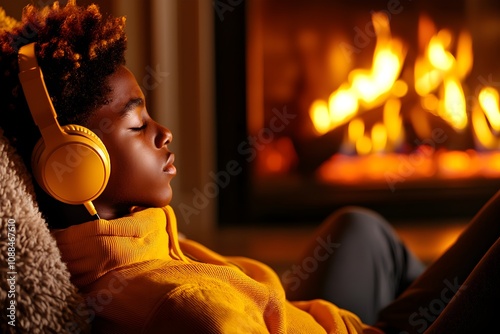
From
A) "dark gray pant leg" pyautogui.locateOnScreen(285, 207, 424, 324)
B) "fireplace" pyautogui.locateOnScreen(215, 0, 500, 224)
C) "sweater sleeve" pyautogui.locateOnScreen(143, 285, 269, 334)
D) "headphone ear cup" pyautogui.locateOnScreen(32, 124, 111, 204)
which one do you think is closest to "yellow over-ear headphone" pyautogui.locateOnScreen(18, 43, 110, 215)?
"headphone ear cup" pyautogui.locateOnScreen(32, 124, 111, 204)

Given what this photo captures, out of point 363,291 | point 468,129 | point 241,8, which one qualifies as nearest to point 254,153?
point 241,8

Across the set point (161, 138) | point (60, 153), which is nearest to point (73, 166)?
A: point (60, 153)

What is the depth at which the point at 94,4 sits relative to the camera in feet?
2.50

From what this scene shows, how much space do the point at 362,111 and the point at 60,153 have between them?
1.55 metres

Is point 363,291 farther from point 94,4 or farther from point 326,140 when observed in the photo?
point 326,140

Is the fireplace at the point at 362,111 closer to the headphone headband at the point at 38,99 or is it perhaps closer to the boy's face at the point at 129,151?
the boy's face at the point at 129,151

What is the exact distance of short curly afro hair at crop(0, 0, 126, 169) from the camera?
0.71 meters

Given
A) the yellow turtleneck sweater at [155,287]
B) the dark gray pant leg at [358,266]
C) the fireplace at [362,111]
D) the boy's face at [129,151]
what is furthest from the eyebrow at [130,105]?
the fireplace at [362,111]

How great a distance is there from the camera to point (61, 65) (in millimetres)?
712

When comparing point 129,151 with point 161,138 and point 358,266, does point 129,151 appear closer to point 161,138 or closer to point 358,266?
point 161,138

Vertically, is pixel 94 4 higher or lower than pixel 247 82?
higher

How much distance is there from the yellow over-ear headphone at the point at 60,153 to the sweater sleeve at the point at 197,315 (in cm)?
14

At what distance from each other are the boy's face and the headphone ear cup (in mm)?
54

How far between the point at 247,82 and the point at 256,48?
0.11m
